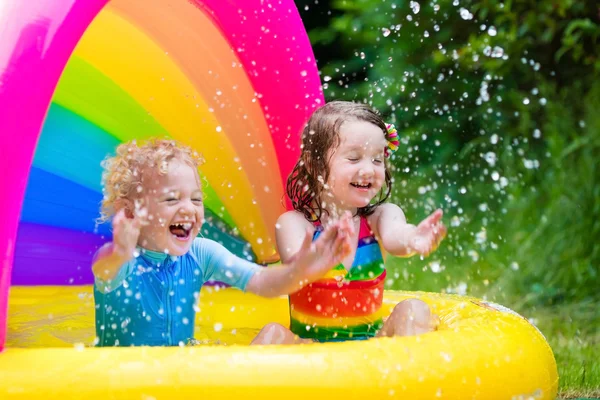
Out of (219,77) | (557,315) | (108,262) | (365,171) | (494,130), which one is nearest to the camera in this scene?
(108,262)

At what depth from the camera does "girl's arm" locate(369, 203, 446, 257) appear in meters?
2.62

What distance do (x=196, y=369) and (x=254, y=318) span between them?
54.2 inches

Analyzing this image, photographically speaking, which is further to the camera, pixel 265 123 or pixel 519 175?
pixel 519 175

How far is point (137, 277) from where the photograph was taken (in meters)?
2.74

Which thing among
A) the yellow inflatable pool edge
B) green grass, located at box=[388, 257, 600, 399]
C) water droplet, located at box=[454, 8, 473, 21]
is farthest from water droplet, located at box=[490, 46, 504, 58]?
the yellow inflatable pool edge

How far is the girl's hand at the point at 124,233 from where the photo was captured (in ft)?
7.80

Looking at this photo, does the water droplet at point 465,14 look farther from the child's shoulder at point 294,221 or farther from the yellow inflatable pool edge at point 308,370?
the yellow inflatable pool edge at point 308,370

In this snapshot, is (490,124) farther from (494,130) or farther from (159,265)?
(159,265)

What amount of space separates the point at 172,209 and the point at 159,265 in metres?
0.20

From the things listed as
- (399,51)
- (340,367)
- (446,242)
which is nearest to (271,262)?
(340,367)

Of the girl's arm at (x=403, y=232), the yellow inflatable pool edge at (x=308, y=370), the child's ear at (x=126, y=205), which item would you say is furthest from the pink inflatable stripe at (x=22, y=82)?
the girl's arm at (x=403, y=232)

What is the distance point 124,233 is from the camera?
2383 mm

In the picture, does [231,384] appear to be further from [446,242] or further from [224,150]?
[446,242]

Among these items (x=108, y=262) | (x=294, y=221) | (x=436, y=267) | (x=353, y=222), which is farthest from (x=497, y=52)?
(x=108, y=262)
